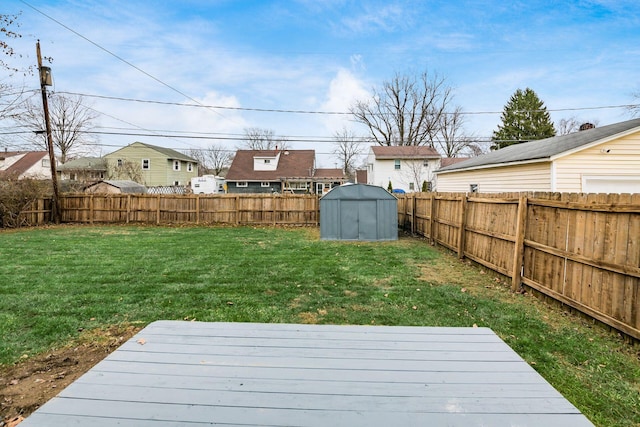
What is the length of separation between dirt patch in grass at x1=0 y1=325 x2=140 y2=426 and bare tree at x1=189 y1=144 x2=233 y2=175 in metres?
49.7

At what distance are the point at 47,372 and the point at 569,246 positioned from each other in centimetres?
577

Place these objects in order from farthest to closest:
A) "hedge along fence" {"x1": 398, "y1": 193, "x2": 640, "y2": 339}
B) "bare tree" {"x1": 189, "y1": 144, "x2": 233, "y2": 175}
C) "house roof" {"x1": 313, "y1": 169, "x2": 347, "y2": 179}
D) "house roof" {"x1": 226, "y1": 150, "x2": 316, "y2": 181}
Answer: "bare tree" {"x1": 189, "y1": 144, "x2": 233, "y2": 175} → "house roof" {"x1": 313, "y1": 169, "x2": 347, "y2": 179} → "house roof" {"x1": 226, "y1": 150, "x2": 316, "y2": 181} → "hedge along fence" {"x1": 398, "y1": 193, "x2": 640, "y2": 339}

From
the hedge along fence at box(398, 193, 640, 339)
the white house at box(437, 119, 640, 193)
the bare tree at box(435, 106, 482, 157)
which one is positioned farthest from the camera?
the bare tree at box(435, 106, 482, 157)

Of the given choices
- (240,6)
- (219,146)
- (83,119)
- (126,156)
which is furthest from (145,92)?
(219,146)

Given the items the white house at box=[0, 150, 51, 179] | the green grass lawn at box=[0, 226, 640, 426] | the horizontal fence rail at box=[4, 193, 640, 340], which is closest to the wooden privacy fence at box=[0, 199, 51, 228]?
the green grass lawn at box=[0, 226, 640, 426]

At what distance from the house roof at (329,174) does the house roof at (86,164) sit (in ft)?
66.9

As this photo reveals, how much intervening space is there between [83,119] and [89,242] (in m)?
29.7

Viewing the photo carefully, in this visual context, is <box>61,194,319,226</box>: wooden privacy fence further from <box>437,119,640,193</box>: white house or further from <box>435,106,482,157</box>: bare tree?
<box>435,106,482,157</box>: bare tree

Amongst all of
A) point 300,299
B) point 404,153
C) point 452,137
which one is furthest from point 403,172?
point 300,299

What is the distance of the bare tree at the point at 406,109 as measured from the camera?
34.0m

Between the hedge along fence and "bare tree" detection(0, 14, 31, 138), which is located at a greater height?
"bare tree" detection(0, 14, 31, 138)

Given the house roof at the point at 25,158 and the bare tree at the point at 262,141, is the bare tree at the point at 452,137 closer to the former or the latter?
the bare tree at the point at 262,141

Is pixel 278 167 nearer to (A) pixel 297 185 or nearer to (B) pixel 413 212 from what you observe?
(A) pixel 297 185

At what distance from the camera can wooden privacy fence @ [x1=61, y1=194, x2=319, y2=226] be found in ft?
48.9
